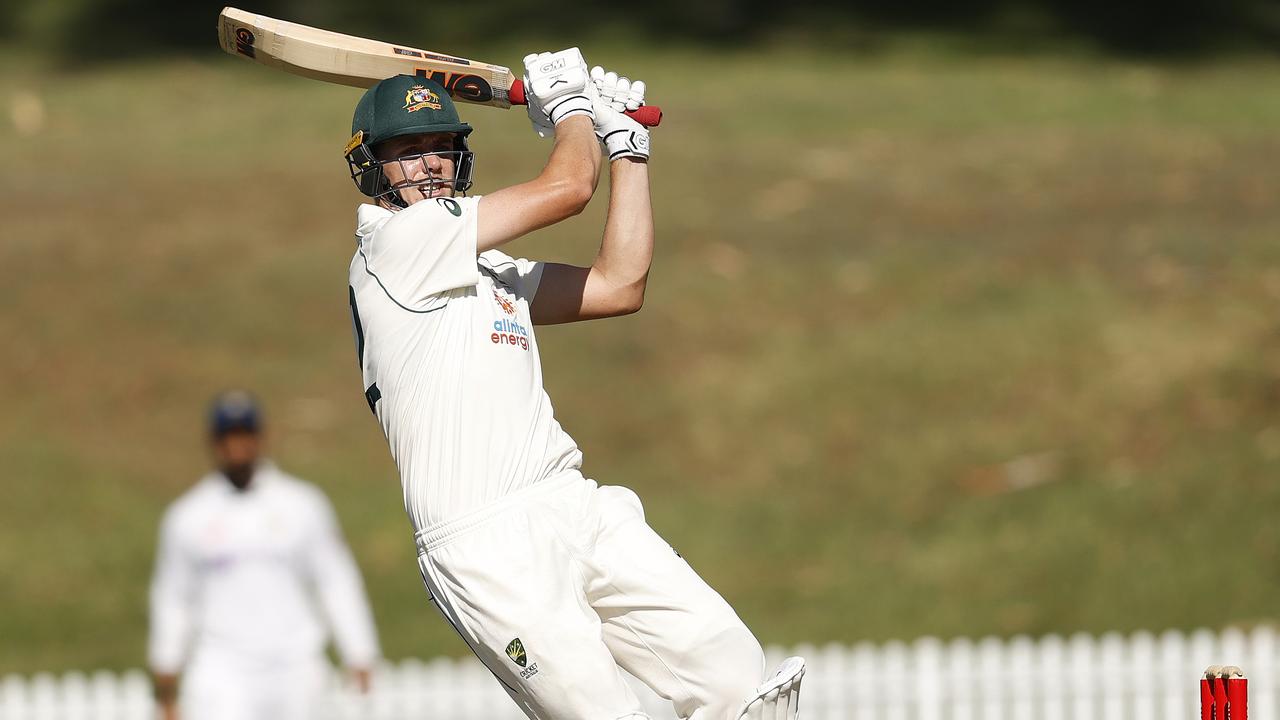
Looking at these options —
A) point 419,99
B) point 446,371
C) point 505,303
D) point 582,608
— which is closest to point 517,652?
point 582,608

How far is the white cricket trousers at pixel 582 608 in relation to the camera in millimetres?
4305

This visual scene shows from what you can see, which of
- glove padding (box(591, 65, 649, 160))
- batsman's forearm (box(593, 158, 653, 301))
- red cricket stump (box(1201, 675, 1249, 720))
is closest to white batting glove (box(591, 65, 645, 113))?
glove padding (box(591, 65, 649, 160))

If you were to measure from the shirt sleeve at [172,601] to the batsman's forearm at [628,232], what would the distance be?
4044 millimetres

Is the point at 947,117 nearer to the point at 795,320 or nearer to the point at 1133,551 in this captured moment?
the point at 795,320

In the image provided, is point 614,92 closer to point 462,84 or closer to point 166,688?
point 462,84

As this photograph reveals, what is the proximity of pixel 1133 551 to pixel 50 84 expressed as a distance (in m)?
19.3

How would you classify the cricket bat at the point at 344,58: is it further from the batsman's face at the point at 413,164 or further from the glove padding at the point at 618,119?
the batsman's face at the point at 413,164

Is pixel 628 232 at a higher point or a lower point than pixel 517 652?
higher

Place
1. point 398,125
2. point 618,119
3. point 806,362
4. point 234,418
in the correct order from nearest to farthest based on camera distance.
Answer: point 398,125
point 618,119
point 234,418
point 806,362

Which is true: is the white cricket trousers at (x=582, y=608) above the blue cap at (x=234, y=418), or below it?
below

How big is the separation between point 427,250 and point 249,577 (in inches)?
161

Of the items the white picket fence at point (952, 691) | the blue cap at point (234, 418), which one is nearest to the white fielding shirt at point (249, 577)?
the blue cap at point (234, 418)

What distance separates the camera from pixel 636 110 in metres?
4.96

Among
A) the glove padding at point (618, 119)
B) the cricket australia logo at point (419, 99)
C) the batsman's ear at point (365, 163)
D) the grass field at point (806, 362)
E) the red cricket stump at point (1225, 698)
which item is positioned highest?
the grass field at point (806, 362)
